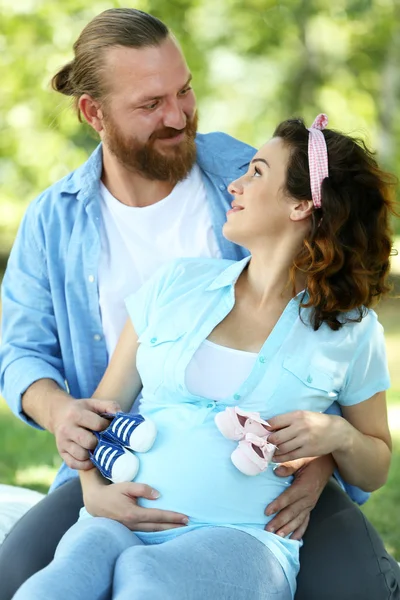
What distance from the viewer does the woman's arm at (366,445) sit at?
2.35 meters

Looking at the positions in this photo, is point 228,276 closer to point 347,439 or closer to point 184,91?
point 347,439

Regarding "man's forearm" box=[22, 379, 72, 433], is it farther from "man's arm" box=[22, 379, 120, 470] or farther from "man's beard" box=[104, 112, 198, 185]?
"man's beard" box=[104, 112, 198, 185]

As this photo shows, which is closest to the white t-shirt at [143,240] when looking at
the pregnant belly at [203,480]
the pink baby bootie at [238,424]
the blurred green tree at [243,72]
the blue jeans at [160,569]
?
the pregnant belly at [203,480]

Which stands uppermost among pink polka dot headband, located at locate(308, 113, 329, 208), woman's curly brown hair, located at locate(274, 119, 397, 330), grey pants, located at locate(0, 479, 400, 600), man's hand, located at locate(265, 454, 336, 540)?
pink polka dot headband, located at locate(308, 113, 329, 208)

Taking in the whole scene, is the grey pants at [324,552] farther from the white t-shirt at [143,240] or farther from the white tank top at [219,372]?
the white t-shirt at [143,240]

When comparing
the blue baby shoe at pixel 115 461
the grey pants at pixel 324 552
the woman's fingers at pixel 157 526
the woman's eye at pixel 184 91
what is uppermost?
the woman's eye at pixel 184 91

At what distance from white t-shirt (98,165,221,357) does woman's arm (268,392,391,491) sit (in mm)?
744

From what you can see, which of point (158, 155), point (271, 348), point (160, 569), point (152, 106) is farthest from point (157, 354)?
point (152, 106)

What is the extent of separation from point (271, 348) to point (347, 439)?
0.28 meters

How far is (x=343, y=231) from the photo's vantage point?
238 cm

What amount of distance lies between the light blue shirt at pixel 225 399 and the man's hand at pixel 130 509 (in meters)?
0.02

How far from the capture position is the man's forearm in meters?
2.54

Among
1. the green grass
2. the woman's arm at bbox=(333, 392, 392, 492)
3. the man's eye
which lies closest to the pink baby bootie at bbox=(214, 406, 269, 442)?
the woman's arm at bbox=(333, 392, 392, 492)

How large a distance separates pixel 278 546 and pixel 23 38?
883 centimetres
